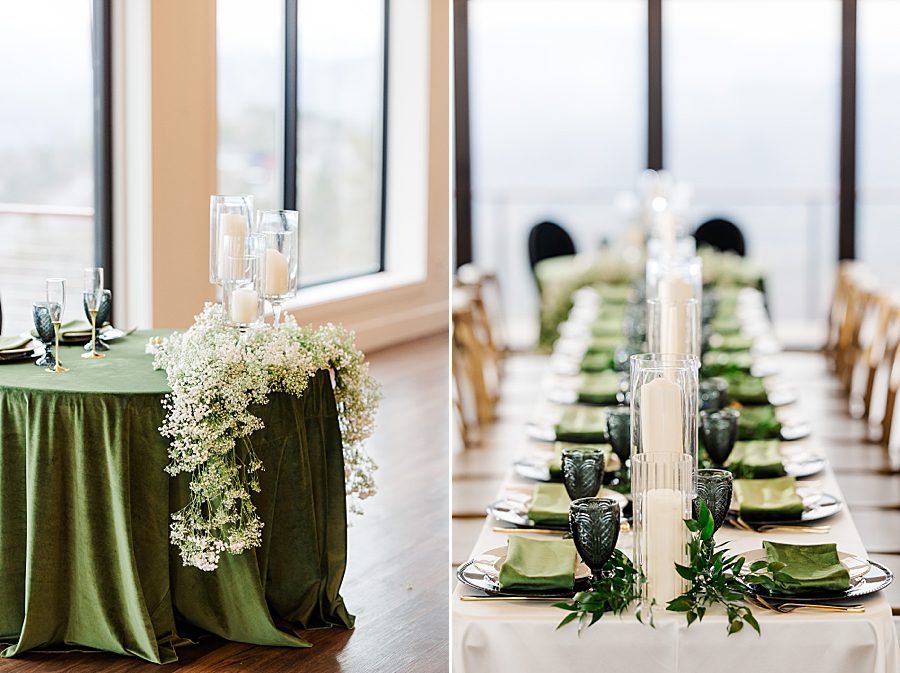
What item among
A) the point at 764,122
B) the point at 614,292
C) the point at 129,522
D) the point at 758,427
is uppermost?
the point at 764,122

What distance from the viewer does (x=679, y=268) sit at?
3650mm

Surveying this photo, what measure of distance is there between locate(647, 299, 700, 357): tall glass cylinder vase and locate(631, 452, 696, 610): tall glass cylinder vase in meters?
1.02

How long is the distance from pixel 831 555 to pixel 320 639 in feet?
5.39

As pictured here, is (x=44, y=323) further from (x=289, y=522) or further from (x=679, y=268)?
(x=679, y=268)

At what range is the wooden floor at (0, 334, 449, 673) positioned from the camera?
3098 mm

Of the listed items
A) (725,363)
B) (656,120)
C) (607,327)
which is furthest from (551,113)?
(725,363)

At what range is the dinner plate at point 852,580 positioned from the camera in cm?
195

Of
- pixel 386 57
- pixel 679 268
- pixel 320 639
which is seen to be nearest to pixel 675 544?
pixel 320 639

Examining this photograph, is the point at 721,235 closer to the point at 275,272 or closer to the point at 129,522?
the point at 275,272

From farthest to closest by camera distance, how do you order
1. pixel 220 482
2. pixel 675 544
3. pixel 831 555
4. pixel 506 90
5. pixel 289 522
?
pixel 506 90
pixel 289 522
pixel 220 482
pixel 831 555
pixel 675 544

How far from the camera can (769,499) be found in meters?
2.48

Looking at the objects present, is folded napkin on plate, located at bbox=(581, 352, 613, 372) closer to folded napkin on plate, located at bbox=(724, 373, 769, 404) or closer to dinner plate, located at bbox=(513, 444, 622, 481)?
folded napkin on plate, located at bbox=(724, 373, 769, 404)

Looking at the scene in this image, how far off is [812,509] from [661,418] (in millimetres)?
671

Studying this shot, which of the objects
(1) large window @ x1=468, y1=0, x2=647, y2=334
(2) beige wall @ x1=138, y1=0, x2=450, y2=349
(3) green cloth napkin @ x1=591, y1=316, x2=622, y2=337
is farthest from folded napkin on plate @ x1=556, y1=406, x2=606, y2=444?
(1) large window @ x1=468, y1=0, x2=647, y2=334
